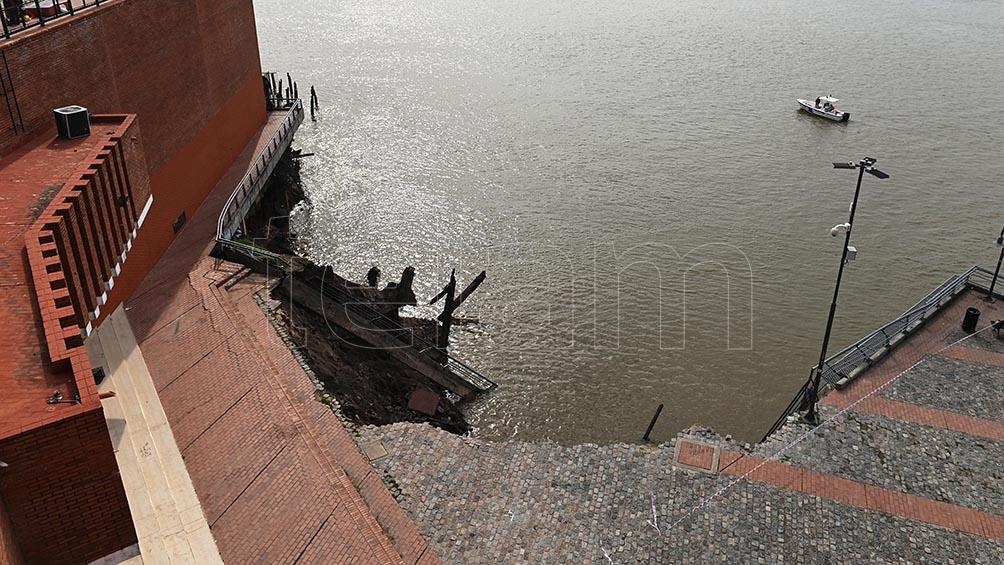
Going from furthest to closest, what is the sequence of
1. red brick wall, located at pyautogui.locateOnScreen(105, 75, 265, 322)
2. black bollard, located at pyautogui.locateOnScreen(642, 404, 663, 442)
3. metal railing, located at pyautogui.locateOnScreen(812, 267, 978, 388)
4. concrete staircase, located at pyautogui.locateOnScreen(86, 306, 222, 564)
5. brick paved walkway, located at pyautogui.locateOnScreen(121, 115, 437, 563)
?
red brick wall, located at pyautogui.locateOnScreen(105, 75, 265, 322), metal railing, located at pyautogui.locateOnScreen(812, 267, 978, 388), black bollard, located at pyautogui.locateOnScreen(642, 404, 663, 442), brick paved walkway, located at pyautogui.locateOnScreen(121, 115, 437, 563), concrete staircase, located at pyautogui.locateOnScreen(86, 306, 222, 564)

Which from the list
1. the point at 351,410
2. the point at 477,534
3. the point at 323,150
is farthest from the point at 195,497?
the point at 323,150

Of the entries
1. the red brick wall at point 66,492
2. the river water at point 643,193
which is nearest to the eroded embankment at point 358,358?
the river water at point 643,193

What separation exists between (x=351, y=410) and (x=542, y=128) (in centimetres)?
3049

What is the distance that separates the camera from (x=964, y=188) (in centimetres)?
3791

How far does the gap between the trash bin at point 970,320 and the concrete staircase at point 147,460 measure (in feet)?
73.1

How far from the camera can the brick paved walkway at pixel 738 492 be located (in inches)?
604

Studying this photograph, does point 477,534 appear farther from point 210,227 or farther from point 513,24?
point 513,24

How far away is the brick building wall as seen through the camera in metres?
17.1

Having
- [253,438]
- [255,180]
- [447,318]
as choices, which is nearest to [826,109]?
[447,318]

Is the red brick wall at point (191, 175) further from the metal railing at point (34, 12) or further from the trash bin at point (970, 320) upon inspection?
the trash bin at point (970, 320)

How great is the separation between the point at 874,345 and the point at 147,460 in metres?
20.4

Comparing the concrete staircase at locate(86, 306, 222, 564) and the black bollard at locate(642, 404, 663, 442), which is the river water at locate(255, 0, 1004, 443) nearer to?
the black bollard at locate(642, 404, 663, 442)

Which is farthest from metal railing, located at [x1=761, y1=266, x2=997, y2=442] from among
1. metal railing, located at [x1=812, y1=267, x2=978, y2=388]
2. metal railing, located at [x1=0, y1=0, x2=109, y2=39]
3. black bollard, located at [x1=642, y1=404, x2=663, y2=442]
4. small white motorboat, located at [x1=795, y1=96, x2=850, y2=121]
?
small white motorboat, located at [x1=795, y1=96, x2=850, y2=121]

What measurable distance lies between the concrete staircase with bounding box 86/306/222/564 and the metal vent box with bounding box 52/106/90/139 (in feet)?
18.0
